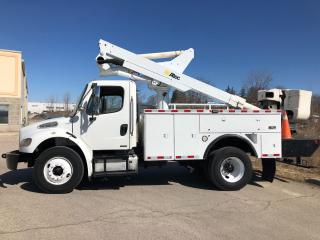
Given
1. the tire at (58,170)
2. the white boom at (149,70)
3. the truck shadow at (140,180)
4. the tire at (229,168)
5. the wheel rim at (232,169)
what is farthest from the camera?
the white boom at (149,70)

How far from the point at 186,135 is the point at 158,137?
66 cm

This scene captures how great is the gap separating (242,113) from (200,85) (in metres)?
1.46

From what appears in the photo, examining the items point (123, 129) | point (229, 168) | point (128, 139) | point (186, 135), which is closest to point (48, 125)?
point (123, 129)

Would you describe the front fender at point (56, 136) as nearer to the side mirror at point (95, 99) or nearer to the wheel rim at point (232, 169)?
the side mirror at point (95, 99)

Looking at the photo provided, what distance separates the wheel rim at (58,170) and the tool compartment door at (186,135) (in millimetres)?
2490

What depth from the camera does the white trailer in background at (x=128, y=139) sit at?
8.23 metres

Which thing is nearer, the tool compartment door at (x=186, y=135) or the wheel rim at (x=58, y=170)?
the wheel rim at (x=58, y=170)

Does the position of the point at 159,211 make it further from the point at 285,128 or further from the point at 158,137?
the point at 285,128

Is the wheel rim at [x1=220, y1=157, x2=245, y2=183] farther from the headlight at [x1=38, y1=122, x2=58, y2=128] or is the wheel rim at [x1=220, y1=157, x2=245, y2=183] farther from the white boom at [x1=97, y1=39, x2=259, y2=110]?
the headlight at [x1=38, y1=122, x2=58, y2=128]

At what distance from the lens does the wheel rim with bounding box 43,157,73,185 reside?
8109 millimetres

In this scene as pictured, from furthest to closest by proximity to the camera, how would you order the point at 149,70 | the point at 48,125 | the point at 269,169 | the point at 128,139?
the point at 269,169 → the point at 149,70 → the point at 128,139 → the point at 48,125

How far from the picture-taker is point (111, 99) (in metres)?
8.66

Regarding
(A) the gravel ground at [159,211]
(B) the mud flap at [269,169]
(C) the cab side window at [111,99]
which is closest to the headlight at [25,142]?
(A) the gravel ground at [159,211]

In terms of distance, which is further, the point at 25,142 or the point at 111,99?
the point at 111,99
